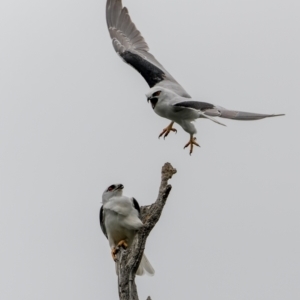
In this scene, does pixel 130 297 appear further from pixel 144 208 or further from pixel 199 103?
pixel 199 103

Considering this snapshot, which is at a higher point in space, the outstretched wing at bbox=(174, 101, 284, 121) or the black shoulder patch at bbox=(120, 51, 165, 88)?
the black shoulder patch at bbox=(120, 51, 165, 88)

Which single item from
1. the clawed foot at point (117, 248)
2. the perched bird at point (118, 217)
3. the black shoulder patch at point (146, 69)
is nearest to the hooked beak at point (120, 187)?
the perched bird at point (118, 217)

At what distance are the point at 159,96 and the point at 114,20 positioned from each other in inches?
164

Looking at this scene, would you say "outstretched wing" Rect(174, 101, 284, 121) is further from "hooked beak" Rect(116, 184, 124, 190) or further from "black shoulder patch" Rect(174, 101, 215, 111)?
"hooked beak" Rect(116, 184, 124, 190)

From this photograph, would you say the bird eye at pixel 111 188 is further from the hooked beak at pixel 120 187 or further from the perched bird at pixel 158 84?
the perched bird at pixel 158 84

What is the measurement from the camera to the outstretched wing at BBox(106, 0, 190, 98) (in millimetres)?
15320

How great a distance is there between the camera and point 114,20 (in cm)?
1716

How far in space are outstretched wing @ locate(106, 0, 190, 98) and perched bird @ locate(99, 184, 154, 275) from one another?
98.0 inches

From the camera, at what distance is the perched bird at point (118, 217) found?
12820 millimetres

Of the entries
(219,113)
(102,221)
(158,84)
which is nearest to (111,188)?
(102,221)

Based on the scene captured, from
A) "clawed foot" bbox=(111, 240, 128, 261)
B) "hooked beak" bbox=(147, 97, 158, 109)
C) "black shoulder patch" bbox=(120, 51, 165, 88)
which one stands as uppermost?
"black shoulder patch" bbox=(120, 51, 165, 88)

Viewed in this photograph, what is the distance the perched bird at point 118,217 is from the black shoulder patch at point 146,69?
7.99 ft

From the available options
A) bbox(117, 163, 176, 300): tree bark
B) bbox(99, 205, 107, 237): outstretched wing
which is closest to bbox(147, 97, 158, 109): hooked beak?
bbox(99, 205, 107, 237): outstretched wing

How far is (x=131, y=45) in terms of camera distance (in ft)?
55.2
